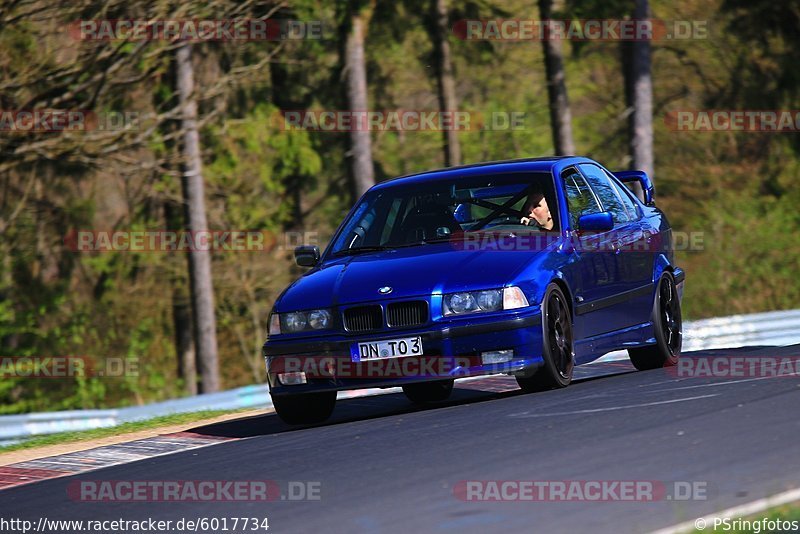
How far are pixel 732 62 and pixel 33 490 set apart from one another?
102 feet

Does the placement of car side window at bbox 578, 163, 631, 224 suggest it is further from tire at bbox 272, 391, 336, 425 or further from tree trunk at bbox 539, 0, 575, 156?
tree trunk at bbox 539, 0, 575, 156

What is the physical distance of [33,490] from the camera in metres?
8.36

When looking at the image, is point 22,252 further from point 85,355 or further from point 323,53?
point 323,53

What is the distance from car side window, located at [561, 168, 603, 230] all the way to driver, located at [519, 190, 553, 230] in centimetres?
20

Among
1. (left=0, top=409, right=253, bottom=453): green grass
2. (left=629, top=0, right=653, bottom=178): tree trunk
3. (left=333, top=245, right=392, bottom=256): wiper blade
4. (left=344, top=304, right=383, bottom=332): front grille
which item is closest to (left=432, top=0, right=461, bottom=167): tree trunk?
(left=629, top=0, right=653, bottom=178): tree trunk

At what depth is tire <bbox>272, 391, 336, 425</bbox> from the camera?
10.2m

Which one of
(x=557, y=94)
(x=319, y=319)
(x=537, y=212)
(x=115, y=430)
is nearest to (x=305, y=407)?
(x=319, y=319)

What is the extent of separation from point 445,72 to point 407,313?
26.4 m

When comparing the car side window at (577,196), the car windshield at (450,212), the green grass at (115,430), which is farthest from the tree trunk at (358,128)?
the car windshield at (450,212)

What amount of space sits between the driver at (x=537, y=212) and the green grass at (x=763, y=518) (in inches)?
192

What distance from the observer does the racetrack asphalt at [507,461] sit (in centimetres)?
601

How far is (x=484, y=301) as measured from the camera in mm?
9352

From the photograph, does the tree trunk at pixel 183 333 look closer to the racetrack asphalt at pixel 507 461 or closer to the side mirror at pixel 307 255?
the side mirror at pixel 307 255

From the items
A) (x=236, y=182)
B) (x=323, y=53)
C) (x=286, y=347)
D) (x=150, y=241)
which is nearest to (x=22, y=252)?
(x=150, y=241)
